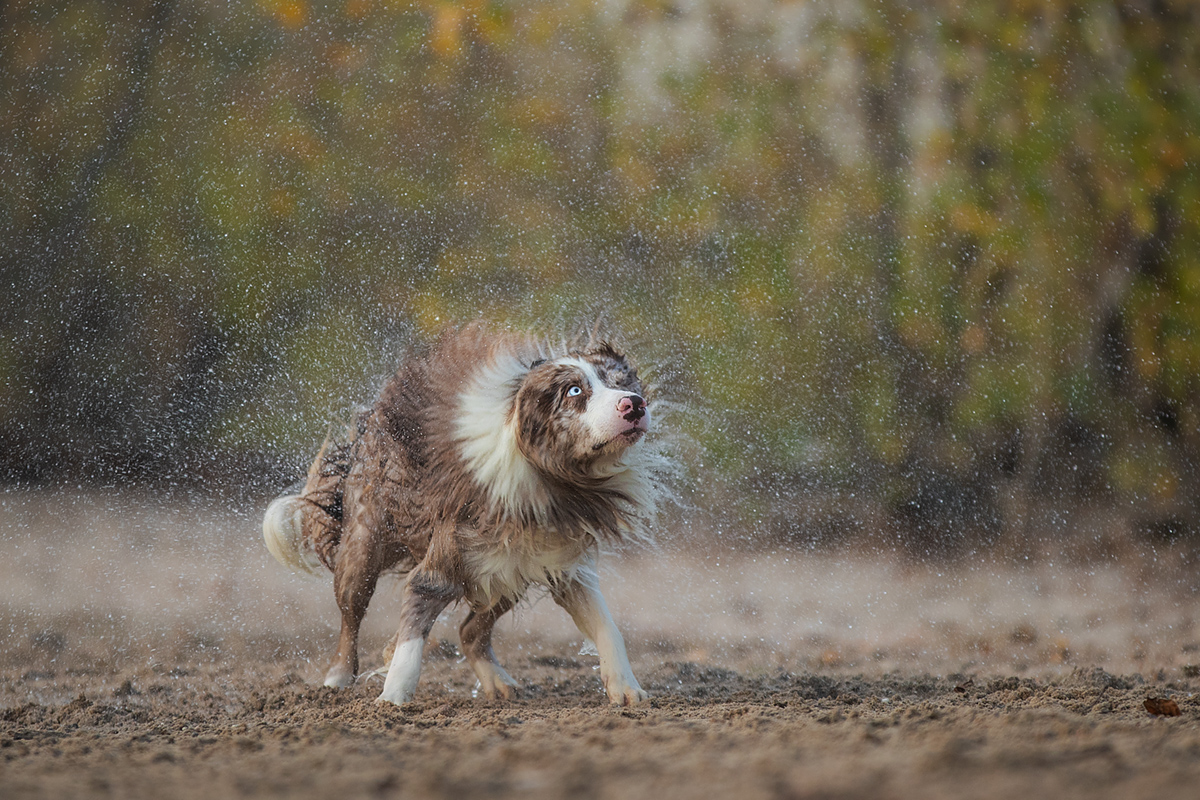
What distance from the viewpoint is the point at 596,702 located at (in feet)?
14.5

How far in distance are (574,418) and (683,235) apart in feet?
17.6

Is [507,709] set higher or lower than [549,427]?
lower

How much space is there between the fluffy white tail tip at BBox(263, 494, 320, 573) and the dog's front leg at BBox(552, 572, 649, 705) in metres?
1.38

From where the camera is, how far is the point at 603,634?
14.3ft

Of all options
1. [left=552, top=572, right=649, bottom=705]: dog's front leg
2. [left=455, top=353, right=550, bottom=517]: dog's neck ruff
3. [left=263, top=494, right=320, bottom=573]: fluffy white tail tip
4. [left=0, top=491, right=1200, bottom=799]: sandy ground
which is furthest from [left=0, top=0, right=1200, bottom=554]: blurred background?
[left=552, top=572, right=649, bottom=705]: dog's front leg

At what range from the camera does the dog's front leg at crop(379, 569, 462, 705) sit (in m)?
4.09

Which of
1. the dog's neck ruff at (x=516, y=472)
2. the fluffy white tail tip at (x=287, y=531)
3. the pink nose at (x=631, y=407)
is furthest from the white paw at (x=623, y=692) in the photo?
the fluffy white tail tip at (x=287, y=531)

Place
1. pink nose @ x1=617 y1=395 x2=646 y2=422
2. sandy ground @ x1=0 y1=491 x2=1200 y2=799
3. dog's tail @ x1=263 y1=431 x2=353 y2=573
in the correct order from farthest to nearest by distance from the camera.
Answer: dog's tail @ x1=263 y1=431 x2=353 y2=573 < pink nose @ x1=617 y1=395 x2=646 y2=422 < sandy ground @ x1=0 y1=491 x2=1200 y2=799

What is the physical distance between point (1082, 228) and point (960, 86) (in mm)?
1509

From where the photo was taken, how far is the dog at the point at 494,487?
13.6 feet

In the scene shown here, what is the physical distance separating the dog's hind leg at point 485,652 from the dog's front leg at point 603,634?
42 cm

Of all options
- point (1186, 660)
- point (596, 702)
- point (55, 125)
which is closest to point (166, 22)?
point (55, 125)

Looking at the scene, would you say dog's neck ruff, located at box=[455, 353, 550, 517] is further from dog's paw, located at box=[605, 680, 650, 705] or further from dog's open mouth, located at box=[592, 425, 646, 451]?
dog's paw, located at box=[605, 680, 650, 705]

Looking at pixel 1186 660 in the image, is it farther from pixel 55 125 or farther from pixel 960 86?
pixel 55 125
